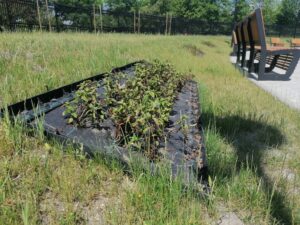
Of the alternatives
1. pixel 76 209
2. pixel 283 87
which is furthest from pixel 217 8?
pixel 76 209

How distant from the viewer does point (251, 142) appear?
3.03 metres

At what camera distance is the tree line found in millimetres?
41125

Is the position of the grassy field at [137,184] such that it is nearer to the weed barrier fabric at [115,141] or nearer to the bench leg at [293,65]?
the weed barrier fabric at [115,141]

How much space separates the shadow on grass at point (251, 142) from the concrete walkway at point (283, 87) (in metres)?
1.53

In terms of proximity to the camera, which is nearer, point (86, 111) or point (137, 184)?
point (137, 184)

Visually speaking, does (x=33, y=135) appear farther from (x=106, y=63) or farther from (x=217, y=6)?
(x=217, y=6)

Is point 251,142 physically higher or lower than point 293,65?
lower

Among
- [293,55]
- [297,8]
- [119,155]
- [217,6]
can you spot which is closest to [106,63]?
[119,155]

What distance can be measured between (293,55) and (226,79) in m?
2.15

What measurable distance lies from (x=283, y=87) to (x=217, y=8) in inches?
1557

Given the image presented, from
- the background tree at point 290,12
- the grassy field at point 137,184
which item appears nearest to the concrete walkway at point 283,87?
the grassy field at point 137,184

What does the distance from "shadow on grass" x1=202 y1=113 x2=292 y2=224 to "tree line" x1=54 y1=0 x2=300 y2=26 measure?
1574 inches

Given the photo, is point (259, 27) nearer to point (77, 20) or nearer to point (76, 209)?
point (76, 209)

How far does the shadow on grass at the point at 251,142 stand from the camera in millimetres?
1991
